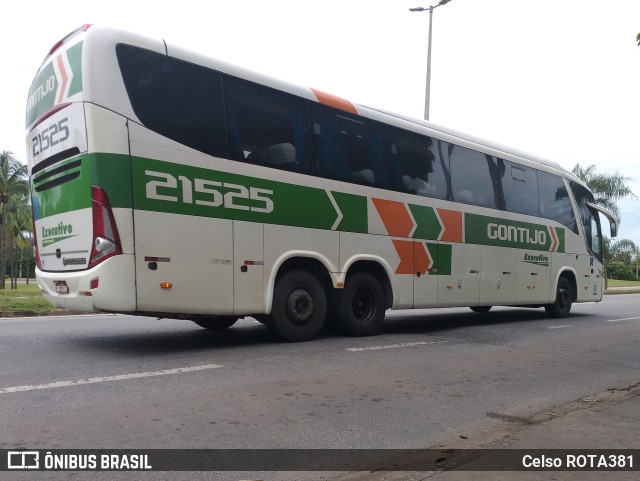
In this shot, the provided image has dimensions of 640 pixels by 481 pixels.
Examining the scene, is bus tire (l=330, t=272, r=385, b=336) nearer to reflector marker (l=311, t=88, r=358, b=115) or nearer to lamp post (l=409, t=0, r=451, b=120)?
reflector marker (l=311, t=88, r=358, b=115)

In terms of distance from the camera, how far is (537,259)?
504 inches

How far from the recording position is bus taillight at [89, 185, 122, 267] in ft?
20.4

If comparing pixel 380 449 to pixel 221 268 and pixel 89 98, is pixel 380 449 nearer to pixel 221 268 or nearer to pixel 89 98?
pixel 221 268

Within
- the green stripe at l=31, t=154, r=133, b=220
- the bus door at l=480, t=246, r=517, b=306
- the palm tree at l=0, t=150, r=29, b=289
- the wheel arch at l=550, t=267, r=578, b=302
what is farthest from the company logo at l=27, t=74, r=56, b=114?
the palm tree at l=0, t=150, r=29, b=289

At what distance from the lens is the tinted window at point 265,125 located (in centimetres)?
735

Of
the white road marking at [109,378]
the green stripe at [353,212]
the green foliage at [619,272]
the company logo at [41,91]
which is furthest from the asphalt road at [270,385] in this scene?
the green foliage at [619,272]

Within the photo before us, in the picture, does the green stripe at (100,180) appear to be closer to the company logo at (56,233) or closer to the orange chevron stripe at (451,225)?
the company logo at (56,233)

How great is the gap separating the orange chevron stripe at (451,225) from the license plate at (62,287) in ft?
20.1

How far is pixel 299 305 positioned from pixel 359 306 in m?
1.35

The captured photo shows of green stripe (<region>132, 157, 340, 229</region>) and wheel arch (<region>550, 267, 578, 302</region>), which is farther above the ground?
green stripe (<region>132, 157, 340, 229</region>)

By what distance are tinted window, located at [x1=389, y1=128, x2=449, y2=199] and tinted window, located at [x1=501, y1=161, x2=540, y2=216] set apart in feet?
7.16

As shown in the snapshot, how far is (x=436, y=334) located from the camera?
32.2 ft

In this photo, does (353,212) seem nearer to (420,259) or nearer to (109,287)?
(420,259)

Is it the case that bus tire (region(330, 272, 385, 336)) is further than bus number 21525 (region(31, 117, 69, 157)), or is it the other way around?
bus tire (region(330, 272, 385, 336))
